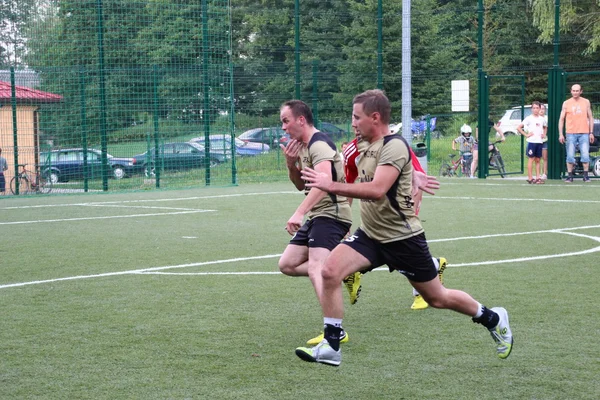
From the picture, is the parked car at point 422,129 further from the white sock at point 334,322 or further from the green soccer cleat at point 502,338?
the white sock at point 334,322

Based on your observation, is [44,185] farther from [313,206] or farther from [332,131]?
[313,206]

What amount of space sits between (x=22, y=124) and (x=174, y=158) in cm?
368

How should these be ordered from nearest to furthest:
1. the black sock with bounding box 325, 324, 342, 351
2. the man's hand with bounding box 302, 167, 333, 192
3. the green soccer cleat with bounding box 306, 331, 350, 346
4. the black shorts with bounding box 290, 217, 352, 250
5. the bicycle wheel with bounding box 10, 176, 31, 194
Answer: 1. the man's hand with bounding box 302, 167, 333, 192
2. the black sock with bounding box 325, 324, 342, 351
3. the green soccer cleat with bounding box 306, 331, 350, 346
4. the black shorts with bounding box 290, 217, 352, 250
5. the bicycle wheel with bounding box 10, 176, 31, 194

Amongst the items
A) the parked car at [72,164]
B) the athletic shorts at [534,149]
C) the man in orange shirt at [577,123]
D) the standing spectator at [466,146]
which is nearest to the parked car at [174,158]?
the parked car at [72,164]

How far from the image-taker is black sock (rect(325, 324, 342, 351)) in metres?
5.51

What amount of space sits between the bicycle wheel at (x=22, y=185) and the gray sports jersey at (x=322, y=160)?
15052 mm

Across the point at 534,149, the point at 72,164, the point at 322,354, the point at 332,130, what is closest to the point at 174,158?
the point at 72,164

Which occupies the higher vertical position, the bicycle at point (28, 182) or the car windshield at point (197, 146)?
the car windshield at point (197, 146)

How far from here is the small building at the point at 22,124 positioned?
20.4 meters

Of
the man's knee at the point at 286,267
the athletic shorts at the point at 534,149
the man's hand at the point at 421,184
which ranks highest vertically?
the man's hand at the point at 421,184

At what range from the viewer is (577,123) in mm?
19828

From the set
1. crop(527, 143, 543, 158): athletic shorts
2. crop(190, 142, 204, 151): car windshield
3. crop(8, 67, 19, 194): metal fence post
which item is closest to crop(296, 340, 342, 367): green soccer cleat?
crop(527, 143, 543, 158): athletic shorts

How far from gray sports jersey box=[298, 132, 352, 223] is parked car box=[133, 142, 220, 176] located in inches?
612

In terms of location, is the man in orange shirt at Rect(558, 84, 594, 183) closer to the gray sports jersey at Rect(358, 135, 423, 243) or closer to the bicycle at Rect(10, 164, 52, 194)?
the bicycle at Rect(10, 164, 52, 194)
